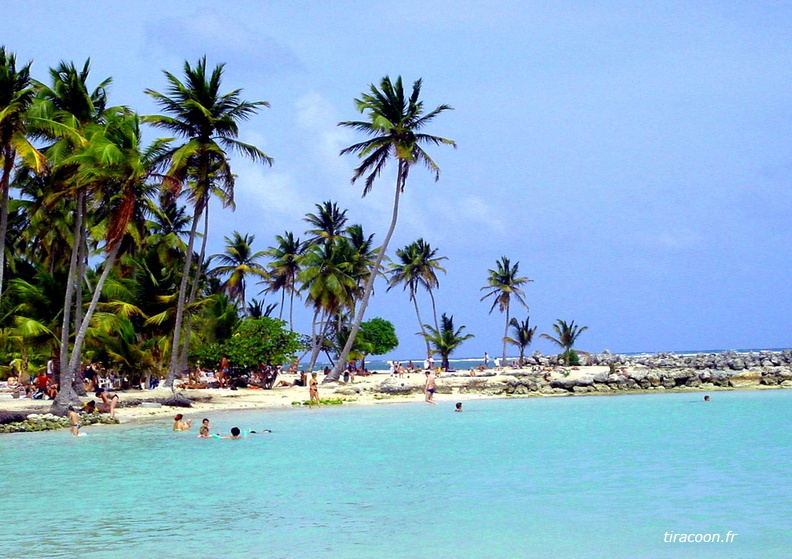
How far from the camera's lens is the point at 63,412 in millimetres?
A: 25391

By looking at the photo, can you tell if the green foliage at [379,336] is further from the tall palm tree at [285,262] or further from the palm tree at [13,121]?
the palm tree at [13,121]

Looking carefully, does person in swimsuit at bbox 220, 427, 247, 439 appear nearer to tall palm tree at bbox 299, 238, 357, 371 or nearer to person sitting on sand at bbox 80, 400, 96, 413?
person sitting on sand at bbox 80, 400, 96, 413

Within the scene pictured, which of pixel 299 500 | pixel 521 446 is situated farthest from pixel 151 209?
pixel 299 500

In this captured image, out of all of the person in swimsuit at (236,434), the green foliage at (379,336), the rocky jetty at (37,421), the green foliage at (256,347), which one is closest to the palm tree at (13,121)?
the rocky jetty at (37,421)

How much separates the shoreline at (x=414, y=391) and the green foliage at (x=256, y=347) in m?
1.59

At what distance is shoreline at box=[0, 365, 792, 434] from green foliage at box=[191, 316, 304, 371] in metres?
1.59

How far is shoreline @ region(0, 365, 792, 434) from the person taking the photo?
2959 centimetres

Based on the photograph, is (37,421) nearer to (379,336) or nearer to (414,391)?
(414,391)

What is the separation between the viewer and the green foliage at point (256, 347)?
130ft

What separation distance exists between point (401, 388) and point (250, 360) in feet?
25.7

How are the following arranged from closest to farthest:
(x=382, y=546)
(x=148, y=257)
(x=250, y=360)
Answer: (x=382, y=546) → (x=148, y=257) → (x=250, y=360)

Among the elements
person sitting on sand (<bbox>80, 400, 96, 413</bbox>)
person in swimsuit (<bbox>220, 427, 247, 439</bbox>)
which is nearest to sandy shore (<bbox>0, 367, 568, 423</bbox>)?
person sitting on sand (<bbox>80, 400, 96, 413</bbox>)

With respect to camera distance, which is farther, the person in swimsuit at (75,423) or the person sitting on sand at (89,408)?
the person sitting on sand at (89,408)

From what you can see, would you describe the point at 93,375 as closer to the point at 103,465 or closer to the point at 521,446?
the point at 103,465
